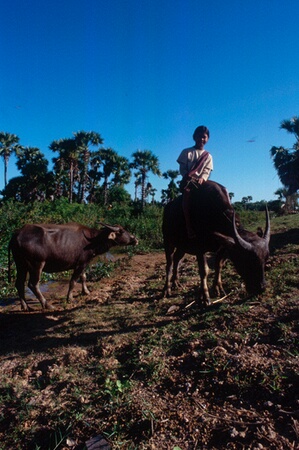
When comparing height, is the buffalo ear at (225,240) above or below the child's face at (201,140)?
below

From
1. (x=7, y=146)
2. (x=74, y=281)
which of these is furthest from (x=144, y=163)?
(x=74, y=281)

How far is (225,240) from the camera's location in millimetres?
4289

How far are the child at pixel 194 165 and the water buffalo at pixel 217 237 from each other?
0.10m

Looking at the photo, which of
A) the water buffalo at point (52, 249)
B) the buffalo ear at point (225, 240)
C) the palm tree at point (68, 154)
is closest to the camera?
the buffalo ear at point (225, 240)

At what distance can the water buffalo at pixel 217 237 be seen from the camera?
418 centimetres

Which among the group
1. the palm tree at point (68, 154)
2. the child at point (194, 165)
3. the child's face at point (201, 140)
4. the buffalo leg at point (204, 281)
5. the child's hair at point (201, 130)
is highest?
the palm tree at point (68, 154)

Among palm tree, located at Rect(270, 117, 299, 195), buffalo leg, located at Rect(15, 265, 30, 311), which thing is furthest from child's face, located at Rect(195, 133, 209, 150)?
palm tree, located at Rect(270, 117, 299, 195)

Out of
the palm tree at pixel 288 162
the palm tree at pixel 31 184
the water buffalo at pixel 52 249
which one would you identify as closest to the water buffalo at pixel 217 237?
the water buffalo at pixel 52 249

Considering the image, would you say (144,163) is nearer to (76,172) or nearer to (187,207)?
(76,172)

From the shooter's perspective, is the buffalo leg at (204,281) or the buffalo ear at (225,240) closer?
the buffalo ear at (225,240)

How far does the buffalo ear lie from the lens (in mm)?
4270

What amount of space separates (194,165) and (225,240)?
1574 millimetres

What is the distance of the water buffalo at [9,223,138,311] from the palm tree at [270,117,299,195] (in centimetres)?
2454

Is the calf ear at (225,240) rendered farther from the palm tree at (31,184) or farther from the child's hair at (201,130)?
the palm tree at (31,184)
